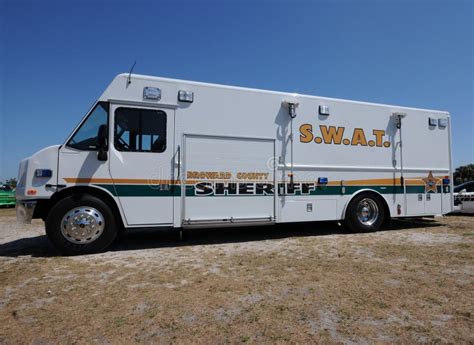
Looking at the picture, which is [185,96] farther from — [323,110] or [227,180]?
[323,110]

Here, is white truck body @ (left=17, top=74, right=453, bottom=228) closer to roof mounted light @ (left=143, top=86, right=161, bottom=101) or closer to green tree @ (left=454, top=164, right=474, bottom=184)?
roof mounted light @ (left=143, top=86, right=161, bottom=101)

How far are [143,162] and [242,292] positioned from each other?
313 centimetres

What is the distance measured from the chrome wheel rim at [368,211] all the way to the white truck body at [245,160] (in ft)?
1.05

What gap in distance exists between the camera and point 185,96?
6152 millimetres

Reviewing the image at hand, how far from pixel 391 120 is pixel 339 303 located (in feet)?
19.0

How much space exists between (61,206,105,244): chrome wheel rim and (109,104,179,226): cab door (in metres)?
0.45

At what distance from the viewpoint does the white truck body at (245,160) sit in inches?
225

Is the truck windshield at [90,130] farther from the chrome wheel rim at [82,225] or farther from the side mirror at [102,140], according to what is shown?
the chrome wheel rim at [82,225]

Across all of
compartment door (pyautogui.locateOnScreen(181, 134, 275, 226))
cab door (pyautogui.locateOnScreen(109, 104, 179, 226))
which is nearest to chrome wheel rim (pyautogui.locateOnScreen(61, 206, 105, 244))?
cab door (pyautogui.locateOnScreen(109, 104, 179, 226))

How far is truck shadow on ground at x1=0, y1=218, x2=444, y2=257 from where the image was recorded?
611 centimetres

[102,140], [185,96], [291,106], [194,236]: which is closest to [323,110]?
[291,106]

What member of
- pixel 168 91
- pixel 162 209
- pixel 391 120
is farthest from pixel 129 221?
pixel 391 120

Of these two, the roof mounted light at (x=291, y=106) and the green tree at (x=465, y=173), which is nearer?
the roof mounted light at (x=291, y=106)

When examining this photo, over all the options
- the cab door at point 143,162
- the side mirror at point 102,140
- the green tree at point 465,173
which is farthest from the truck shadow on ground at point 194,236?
the green tree at point 465,173
